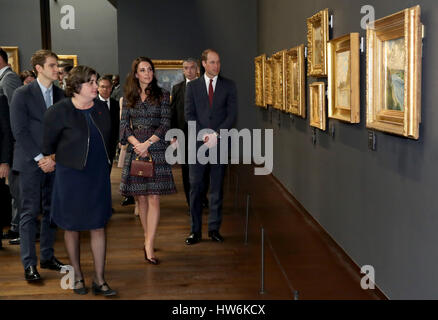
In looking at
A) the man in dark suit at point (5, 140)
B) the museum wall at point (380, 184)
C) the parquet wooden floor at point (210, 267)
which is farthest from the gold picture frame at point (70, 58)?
the man in dark suit at point (5, 140)

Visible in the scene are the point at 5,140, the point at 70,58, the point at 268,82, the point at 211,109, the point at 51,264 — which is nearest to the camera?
the point at 51,264

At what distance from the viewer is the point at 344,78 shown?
5.71m

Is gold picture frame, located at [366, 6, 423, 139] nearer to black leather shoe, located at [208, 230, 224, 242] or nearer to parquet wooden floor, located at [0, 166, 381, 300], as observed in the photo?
parquet wooden floor, located at [0, 166, 381, 300]

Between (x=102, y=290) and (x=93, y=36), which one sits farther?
(x=93, y=36)

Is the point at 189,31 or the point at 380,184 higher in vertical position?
the point at 189,31

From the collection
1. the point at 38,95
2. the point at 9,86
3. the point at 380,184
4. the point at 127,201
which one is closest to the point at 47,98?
the point at 38,95

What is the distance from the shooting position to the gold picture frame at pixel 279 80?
381 inches

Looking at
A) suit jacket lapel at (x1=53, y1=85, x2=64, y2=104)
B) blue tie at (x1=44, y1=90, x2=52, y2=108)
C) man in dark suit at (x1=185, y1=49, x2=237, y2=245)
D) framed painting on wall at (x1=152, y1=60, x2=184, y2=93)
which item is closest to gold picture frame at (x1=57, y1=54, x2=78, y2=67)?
framed painting on wall at (x1=152, y1=60, x2=184, y2=93)

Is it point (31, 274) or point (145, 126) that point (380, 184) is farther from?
point (31, 274)

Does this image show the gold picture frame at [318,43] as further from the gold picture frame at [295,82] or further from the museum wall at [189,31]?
the museum wall at [189,31]

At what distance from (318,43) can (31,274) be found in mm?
4315

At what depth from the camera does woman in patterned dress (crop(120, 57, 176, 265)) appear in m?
5.69

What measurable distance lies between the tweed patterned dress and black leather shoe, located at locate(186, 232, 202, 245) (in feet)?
3.59

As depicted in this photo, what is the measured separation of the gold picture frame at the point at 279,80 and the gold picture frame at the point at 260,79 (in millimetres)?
1438
